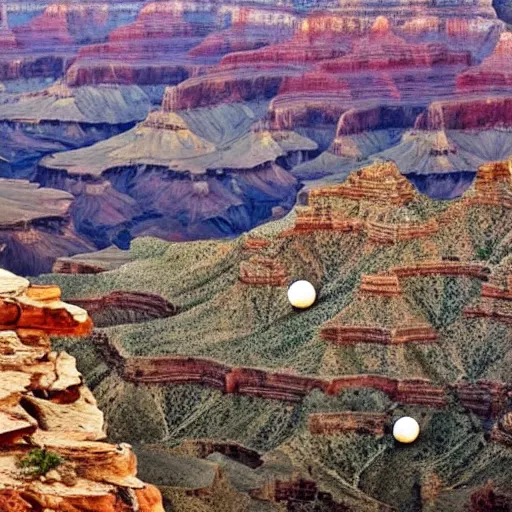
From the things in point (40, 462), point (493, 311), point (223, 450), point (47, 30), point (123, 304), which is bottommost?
point (47, 30)

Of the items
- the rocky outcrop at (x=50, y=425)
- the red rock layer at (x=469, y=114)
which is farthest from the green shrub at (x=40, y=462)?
Result: the red rock layer at (x=469, y=114)

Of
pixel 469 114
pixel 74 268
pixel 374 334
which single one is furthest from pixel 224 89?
pixel 374 334

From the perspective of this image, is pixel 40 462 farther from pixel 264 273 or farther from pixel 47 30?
pixel 47 30

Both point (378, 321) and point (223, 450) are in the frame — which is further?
point (378, 321)

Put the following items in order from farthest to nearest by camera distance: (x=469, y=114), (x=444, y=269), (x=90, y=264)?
(x=469, y=114)
(x=90, y=264)
(x=444, y=269)

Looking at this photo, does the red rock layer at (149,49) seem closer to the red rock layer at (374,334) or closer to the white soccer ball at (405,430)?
the red rock layer at (374,334)

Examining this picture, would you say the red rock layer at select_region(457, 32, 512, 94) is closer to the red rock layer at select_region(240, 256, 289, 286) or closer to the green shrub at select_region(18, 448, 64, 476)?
the red rock layer at select_region(240, 256, 289, 286)

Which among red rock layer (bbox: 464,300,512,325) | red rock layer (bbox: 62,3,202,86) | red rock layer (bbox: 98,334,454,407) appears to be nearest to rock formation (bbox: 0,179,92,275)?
red rock layer (bbox: 62,3,202,86)

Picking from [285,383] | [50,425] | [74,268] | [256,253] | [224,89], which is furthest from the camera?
[224,89]
